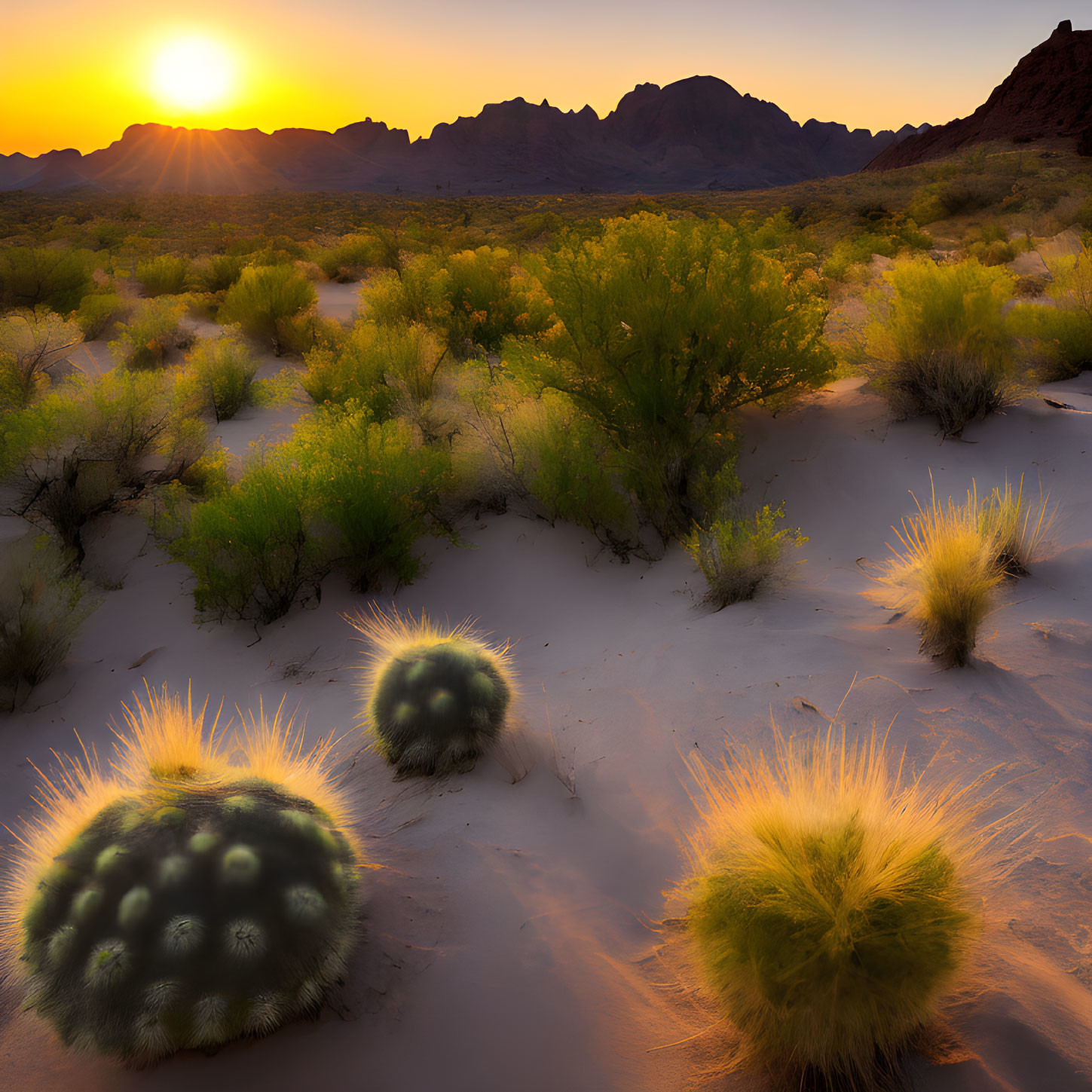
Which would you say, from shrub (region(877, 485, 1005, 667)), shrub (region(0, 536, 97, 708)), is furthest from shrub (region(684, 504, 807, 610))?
shrub (region(0, 536, 97, 708))

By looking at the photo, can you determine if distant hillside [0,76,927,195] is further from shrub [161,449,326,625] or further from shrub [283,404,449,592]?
shrub [161,449,326,625]

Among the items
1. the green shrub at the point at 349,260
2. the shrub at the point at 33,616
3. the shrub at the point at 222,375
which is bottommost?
the shrub at the point at 33,616

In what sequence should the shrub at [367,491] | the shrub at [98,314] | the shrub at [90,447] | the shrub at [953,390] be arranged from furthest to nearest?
the shrub at [98,314] < the shrub at [953,390] < the shrub at [90,447] < the shrub at [367,491]

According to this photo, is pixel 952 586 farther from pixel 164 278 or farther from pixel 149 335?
pixel 164 278

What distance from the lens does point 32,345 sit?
8711 millimetres

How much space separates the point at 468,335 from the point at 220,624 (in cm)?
693

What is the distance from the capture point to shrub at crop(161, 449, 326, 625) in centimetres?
588

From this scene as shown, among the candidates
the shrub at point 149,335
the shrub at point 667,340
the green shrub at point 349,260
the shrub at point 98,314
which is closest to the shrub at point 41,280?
the shrub at point 98,314

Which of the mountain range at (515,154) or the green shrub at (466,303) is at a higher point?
the mountain range at (515,154)

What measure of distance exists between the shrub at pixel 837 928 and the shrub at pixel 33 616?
18.9ft

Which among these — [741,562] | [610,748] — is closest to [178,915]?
[610,748]

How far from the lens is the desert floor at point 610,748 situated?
2.12m

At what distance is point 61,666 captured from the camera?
554 cm

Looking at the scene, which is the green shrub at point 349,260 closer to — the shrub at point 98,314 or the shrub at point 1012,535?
the shrub at point 98,314
